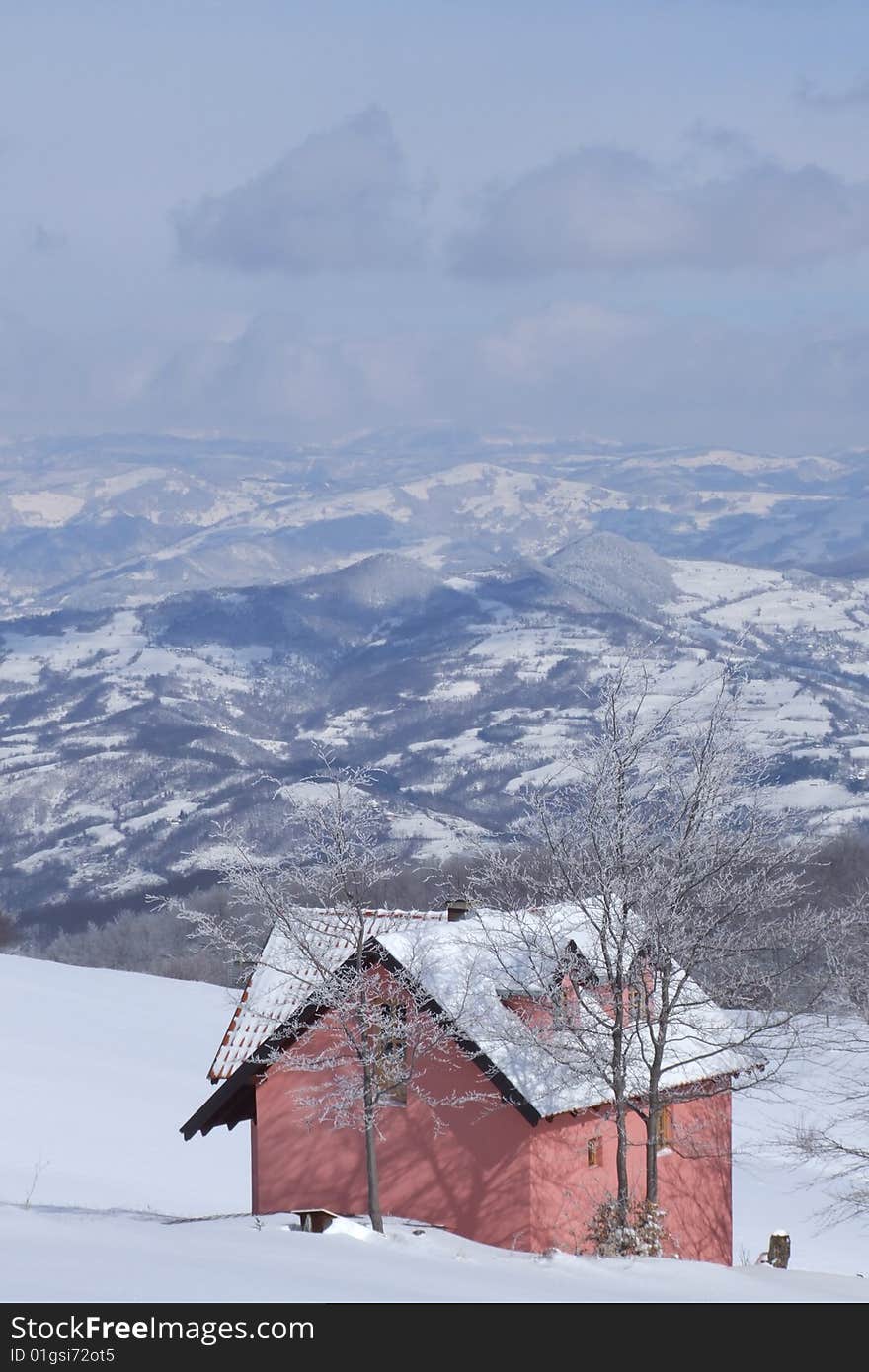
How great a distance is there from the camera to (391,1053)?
25.2 meters

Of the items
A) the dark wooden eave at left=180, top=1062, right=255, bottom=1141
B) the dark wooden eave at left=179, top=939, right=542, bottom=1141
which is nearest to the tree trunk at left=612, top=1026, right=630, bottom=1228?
the dark wooden eave at left=179, top=939, right=542, bottom=1141

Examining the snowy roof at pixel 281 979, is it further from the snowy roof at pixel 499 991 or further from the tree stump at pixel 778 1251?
the tree stump at pixel 778 1251

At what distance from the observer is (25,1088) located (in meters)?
55.2

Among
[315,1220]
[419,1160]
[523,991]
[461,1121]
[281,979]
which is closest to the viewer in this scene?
[315,1220]

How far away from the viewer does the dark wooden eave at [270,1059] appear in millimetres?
24688

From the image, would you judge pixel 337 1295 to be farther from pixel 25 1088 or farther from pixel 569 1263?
pixel 25 1088

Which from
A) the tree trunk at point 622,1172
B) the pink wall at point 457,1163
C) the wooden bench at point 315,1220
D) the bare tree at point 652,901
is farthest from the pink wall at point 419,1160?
the wooden bench at point 315,1220

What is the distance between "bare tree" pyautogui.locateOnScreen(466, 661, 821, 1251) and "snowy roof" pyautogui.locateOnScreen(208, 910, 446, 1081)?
6.71 feet

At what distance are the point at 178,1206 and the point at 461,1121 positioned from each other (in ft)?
47.7

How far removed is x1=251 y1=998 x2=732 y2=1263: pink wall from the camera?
25.5 metres

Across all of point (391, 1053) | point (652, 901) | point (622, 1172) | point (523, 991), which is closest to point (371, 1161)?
point (391, 1053)

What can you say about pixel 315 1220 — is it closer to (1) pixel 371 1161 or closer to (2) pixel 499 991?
(1) pixel 371 1161

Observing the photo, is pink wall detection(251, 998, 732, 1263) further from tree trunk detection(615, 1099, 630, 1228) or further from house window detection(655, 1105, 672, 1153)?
tree trunk detection(615, 1099, 630, 1228)
